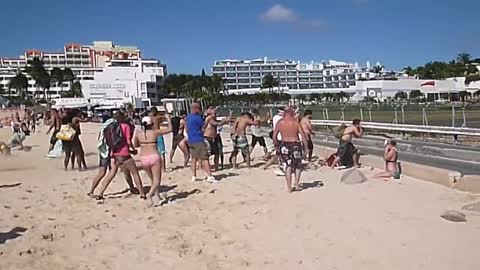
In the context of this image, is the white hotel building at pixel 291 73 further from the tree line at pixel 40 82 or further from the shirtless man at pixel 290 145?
the shirtless man at pixel 290 145

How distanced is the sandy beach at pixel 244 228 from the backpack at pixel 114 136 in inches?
38.0

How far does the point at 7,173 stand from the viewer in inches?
593

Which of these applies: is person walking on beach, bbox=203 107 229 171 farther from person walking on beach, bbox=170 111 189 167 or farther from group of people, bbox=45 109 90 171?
group of people, bbox=45 109 90 171

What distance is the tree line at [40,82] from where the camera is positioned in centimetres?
12900

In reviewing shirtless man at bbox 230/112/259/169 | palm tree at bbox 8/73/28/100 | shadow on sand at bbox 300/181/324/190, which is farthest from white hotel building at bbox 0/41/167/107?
shadow on sand at bbox 300/181/324/190

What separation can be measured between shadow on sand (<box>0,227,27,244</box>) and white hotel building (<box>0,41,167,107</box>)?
59024 mm

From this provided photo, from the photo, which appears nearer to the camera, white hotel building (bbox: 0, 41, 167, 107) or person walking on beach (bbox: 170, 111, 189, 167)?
person walking on beach (bbox: 170, 111, 189, 167)

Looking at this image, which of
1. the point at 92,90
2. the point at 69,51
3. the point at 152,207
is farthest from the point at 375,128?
the point at 69,51

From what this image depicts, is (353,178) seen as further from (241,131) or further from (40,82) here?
(40,82)

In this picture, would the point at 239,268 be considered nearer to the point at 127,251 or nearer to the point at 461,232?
the point at 127,251

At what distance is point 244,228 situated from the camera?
773 centimetres

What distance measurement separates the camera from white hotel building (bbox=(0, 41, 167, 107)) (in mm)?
98056

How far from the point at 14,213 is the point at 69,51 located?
180 m

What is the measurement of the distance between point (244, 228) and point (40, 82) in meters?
131
